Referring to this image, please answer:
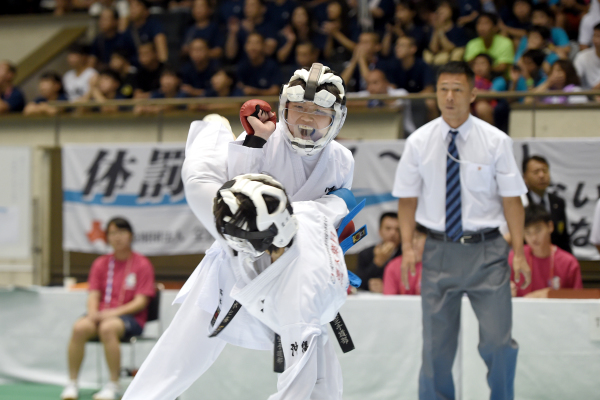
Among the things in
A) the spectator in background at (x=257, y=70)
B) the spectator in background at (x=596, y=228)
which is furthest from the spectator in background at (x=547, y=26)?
the spectator in background at (x=257, y=70)

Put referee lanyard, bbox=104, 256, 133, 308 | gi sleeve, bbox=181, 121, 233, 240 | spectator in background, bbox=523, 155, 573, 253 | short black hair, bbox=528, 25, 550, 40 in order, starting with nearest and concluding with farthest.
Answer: gi sleeve, bbox=181, 121, 233, 240 < spectator in background, bbox=523, 155, 573, 253 < referee lanyard, bbox=104, 256, 133, 308 < short black hair, bbox=528, 25, 550, 40

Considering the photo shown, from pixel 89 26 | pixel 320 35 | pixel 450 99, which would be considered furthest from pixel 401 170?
pixel 89 26

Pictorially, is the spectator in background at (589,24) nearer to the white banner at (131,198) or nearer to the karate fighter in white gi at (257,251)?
the white banner at (131,198)

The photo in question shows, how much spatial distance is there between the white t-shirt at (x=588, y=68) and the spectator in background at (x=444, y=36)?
1.43 meters

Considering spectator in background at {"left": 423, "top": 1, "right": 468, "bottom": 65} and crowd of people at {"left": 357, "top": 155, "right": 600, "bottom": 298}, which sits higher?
spectator in background at {"left": 423, "top": 1, "right": 468, "bottom": 65}

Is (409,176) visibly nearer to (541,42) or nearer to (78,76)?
(541,42)

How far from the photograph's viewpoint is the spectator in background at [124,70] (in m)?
8.61

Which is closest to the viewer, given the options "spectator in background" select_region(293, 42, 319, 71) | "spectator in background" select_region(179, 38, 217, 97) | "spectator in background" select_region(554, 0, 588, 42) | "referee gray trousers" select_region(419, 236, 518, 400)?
"referee gray trousers" select_region(419, 236, 518, 400)

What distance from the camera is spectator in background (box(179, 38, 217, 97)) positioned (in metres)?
8.42

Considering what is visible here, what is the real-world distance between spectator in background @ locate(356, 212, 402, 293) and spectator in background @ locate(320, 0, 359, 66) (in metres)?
3.06

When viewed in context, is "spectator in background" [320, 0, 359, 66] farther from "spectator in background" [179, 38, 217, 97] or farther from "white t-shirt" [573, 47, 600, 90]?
"white t-shirt" [573, 47, 600, 90]

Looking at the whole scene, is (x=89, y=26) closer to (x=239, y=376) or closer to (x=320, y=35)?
(x=320, y=35)

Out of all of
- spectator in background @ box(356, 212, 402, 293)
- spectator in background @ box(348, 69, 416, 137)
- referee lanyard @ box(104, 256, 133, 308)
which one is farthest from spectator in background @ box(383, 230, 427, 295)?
referee lanyard @ box(104, 256, 133, 308)

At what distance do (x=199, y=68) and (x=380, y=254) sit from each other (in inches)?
158
